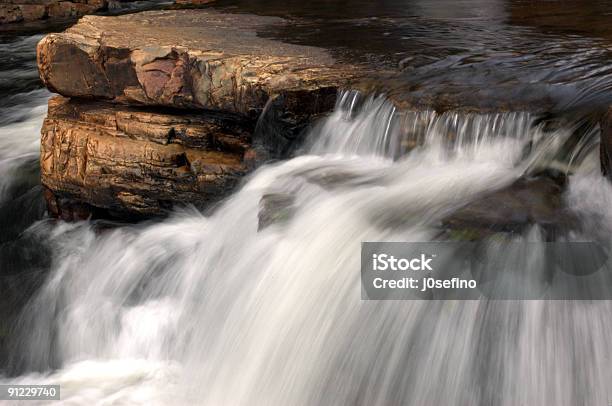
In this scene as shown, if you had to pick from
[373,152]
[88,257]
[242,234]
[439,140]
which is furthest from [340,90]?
[88,257]

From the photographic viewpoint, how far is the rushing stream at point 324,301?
3.00 m

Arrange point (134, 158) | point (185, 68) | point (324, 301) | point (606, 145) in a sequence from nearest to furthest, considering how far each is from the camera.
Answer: point (606, 145), point (324, 301), point (185, 68), point (134, 158)

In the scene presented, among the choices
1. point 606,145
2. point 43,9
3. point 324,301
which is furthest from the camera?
point 43,9

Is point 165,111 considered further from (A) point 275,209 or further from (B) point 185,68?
(A) point 275,209

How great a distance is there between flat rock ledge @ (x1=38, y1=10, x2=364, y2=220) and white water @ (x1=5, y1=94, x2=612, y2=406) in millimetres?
A: 242

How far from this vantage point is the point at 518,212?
3457 millimetres

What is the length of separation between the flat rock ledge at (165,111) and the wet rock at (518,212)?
156 centimetres

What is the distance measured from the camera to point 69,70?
5.71 m

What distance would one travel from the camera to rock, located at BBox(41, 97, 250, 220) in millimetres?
5277

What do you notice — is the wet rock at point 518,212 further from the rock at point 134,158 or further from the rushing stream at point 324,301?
the rock at point 134,158

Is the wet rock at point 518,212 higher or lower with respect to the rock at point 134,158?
higher

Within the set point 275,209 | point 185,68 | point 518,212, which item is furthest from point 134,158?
point 518,212

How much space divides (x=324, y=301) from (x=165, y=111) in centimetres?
260

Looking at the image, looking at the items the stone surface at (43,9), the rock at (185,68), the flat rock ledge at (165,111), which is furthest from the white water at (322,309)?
the stone surface at (43,9)
